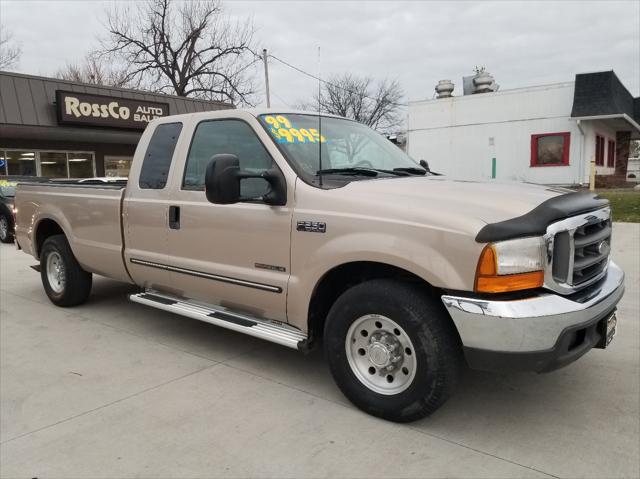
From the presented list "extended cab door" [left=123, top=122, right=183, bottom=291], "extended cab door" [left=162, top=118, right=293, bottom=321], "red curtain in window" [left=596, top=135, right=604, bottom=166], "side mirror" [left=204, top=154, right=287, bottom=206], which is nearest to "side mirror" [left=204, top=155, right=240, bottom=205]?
"side mirror" [left=204, top=154, right=287, bottom=206]

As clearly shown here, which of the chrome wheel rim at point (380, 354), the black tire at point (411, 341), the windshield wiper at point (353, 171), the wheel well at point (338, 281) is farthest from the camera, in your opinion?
the windshield wiper at point (353, 171)

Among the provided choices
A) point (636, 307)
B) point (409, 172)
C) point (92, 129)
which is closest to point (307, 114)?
point (409, 172)

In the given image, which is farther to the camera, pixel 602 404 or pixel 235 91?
pixel 235 91

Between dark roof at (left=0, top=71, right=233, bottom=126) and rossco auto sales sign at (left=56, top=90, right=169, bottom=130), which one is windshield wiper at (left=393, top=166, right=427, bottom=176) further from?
rossco auto sales sign at (left=56, top=90, right=169, bottom=130)

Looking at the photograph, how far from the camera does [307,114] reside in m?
4.29

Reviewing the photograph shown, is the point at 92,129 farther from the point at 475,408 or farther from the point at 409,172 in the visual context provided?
the point at 475,408

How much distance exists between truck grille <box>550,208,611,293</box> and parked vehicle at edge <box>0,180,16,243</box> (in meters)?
12.1

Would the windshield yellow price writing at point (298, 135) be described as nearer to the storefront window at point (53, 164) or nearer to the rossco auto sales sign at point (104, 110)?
the rossco auto sales sign at point (104, 110)

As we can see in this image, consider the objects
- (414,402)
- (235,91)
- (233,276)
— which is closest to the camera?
(414,402)

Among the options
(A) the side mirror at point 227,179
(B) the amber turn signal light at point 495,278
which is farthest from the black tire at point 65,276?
(B) the amber turn signal light at point 495,278

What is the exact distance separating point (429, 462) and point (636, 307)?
3845 mm

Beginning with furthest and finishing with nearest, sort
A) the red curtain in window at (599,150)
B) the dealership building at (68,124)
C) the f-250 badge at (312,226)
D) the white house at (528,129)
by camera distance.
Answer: the red curtain in window at (599,150) → the white house at (528,129) → the dealership building at (68,124) → the f-250 badge at (312,226)

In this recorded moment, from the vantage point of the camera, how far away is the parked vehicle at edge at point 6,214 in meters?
11.9

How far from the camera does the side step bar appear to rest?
3.54m
